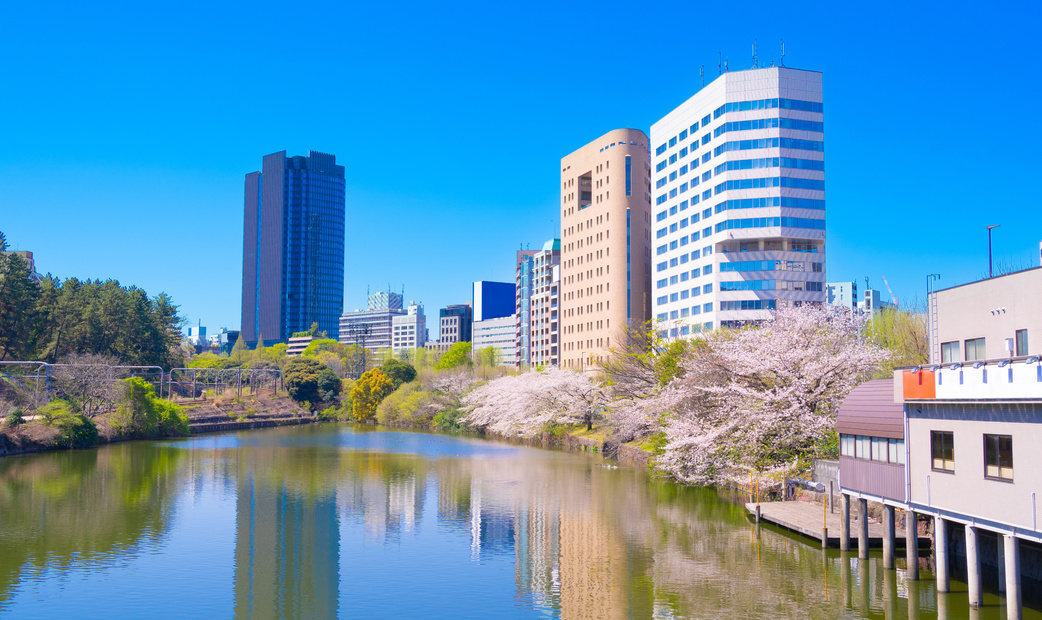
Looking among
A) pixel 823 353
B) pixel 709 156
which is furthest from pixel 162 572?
pixel 709 156

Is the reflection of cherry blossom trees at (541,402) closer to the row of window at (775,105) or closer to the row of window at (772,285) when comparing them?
the row of window at (772,285)

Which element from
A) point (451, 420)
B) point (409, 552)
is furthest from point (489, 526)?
point (451, 420)

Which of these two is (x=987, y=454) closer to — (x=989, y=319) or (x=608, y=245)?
(x=989, y=319)

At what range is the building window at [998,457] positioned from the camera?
1714 cm

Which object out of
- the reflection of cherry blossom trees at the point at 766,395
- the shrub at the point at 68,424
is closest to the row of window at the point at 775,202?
the reflection of cherry blossom trees at the point at 766,395

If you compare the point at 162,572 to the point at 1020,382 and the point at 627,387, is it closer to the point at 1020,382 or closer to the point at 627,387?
the point at 1020,382

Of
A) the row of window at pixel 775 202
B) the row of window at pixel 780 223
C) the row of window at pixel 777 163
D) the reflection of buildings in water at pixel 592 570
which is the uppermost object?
the row of window at pixel 777 163

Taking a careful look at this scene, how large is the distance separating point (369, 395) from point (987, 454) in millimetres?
94301

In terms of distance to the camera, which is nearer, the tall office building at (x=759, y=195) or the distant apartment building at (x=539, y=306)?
the tall office building at (x=759, y=195)

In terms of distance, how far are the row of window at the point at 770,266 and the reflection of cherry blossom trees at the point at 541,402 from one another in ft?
61.8

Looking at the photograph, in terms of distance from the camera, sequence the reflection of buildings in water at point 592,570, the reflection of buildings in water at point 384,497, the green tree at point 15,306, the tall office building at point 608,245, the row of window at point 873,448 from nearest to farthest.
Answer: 1. the reflection of buildings in water at point 592,570
2. the row of window at point 873,448
3. the reflection of buildings in water at point 384,497
4. the green tree at point 15,306
5. the tall office building at point 608,245

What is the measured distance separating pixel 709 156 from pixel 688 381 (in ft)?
158

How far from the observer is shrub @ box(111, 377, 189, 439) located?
68.4 metres

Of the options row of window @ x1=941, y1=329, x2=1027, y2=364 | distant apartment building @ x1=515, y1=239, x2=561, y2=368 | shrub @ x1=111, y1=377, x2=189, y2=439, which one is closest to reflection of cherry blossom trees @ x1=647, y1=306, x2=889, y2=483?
row of window @ x1=941, y1=329, x2=1027, y2=364
